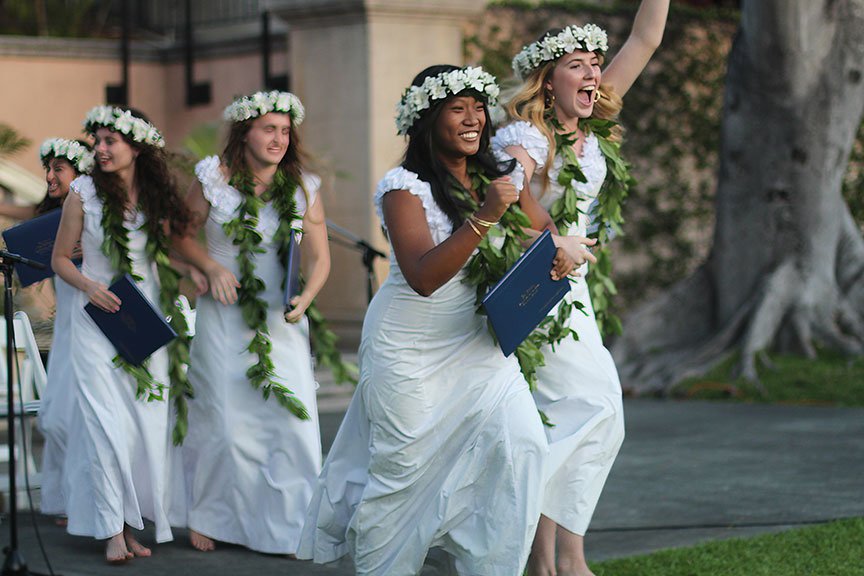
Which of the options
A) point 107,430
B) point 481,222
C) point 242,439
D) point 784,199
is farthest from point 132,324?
point 784,199

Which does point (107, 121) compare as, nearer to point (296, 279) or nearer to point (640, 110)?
point (296, 279)

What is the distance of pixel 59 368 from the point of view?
22.0 feet

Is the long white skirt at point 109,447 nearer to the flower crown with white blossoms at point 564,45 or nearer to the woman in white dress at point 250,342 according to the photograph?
the woman in white dress at point 250,342

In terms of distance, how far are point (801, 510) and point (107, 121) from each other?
11.9 ft

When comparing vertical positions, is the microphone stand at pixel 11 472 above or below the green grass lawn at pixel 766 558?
above

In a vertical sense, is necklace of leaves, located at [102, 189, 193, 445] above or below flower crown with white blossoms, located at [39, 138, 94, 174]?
below

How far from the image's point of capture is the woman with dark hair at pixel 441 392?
4781mm

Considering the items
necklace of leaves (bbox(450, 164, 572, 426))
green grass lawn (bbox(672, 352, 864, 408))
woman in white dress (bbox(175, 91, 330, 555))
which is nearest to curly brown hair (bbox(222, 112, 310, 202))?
woman in white dress (bbox(175, 91, 330, 555))

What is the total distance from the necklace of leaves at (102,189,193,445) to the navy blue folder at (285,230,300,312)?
1.75 ft

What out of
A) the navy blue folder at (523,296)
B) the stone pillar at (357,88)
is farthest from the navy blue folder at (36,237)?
the stone pillar at (357,88)

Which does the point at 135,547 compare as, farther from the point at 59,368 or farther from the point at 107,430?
the point at 59,368

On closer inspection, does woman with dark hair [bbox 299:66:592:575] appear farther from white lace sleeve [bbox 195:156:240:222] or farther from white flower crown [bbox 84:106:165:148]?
white flower crown [bbox 84:106:165:148]

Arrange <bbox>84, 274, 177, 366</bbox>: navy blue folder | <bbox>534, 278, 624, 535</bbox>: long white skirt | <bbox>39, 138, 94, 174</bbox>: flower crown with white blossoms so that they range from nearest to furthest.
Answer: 1. <bbox>534, 278, 624, 535</bbox>: long white skirt
2. <bbox>84, 274, 177, 366</bbox>: navy blue folder
3. <bbox>39, 138, 94, 174</bbox>: flower crown with white blossoms

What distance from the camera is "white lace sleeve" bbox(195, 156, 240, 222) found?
21.5ft
